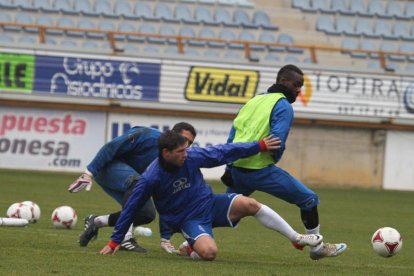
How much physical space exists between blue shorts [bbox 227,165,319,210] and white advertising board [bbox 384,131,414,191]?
16.8 metres

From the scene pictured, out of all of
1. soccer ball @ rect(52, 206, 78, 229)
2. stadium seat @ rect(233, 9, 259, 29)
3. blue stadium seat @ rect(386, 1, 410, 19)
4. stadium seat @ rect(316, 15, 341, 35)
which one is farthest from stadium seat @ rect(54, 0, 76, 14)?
soccer ball @ rect(52, 206, 78, 229)

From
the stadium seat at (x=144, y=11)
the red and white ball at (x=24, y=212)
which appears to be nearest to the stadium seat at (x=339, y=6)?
the stadium seat at (x=144, y=11)

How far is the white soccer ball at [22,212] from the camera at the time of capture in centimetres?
1330

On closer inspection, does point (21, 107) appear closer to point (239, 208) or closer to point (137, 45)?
point (137, 45)

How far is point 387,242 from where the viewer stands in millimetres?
10797

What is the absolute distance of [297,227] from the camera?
15.7m

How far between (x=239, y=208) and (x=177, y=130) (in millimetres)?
998

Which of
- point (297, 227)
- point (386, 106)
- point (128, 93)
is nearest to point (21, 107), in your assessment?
point (128, 93)

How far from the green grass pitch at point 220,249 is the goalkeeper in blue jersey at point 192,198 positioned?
0.26 metres

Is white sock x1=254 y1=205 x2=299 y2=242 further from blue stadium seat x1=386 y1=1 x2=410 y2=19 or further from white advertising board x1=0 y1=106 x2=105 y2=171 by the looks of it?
blue stadium seat x1=386 y1=1 x2=410 y2=19

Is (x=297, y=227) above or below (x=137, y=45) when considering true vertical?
below

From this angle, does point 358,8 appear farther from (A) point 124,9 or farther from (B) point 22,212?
(B) point 22,212

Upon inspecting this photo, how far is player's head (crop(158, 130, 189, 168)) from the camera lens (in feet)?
30.5

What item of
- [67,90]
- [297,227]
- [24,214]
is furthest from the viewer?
[67,90]
